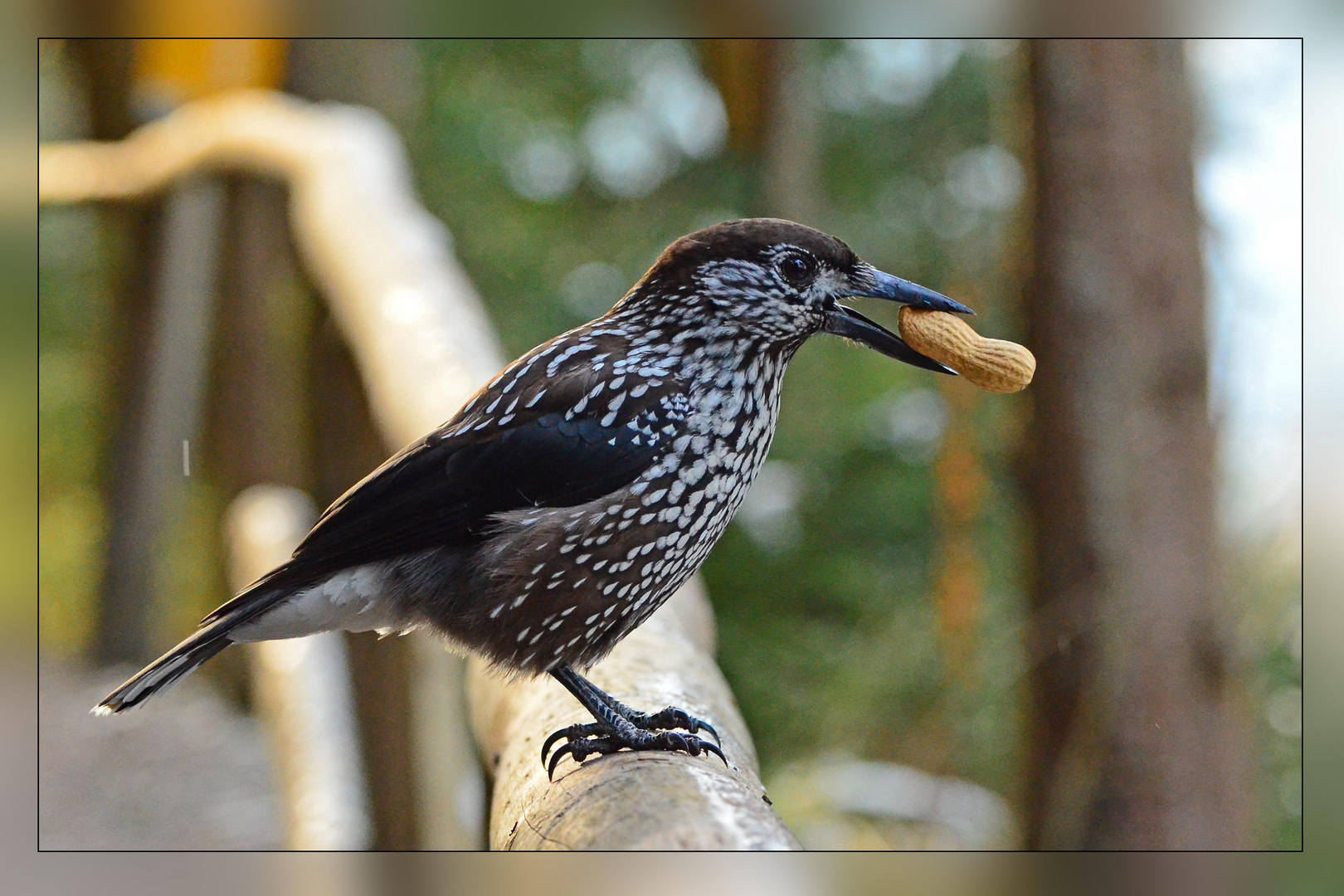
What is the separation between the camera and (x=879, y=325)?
5.71 ft

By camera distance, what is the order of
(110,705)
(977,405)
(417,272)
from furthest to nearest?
(977,405) < (417,272) < (110,705)

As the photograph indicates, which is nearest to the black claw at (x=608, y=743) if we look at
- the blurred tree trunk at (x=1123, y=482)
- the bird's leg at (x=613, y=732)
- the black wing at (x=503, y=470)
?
the bird's leg at (x=613, y=732)

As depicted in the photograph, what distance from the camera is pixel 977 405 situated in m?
3.95

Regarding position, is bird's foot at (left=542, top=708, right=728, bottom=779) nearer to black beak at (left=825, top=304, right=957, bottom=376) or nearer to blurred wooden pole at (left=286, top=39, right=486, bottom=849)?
black beak at (left=825, top=304, right=957, bottom=376)

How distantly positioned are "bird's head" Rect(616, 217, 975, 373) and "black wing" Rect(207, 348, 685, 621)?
0.48 ft

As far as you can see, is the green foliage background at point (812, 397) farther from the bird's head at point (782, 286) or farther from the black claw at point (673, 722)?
the black claw at point (673, 722)

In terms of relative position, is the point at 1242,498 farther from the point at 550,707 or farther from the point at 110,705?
the point at 110,705

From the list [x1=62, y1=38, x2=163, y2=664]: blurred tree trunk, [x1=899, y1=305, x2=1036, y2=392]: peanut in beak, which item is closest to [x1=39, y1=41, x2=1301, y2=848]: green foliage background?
[x1=62, y1=38, x2=163, y2=664]: blurred tree trunk

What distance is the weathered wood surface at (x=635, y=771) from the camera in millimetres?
1313

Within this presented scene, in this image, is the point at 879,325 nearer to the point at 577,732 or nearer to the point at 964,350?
the point at 964,350

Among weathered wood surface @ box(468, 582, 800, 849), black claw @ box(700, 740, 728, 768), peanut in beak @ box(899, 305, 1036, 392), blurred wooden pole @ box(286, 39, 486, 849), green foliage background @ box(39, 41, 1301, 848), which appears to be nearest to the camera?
weathered wood surface @ box(468, 582, 800, 849)

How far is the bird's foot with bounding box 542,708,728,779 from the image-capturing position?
1.61 m
